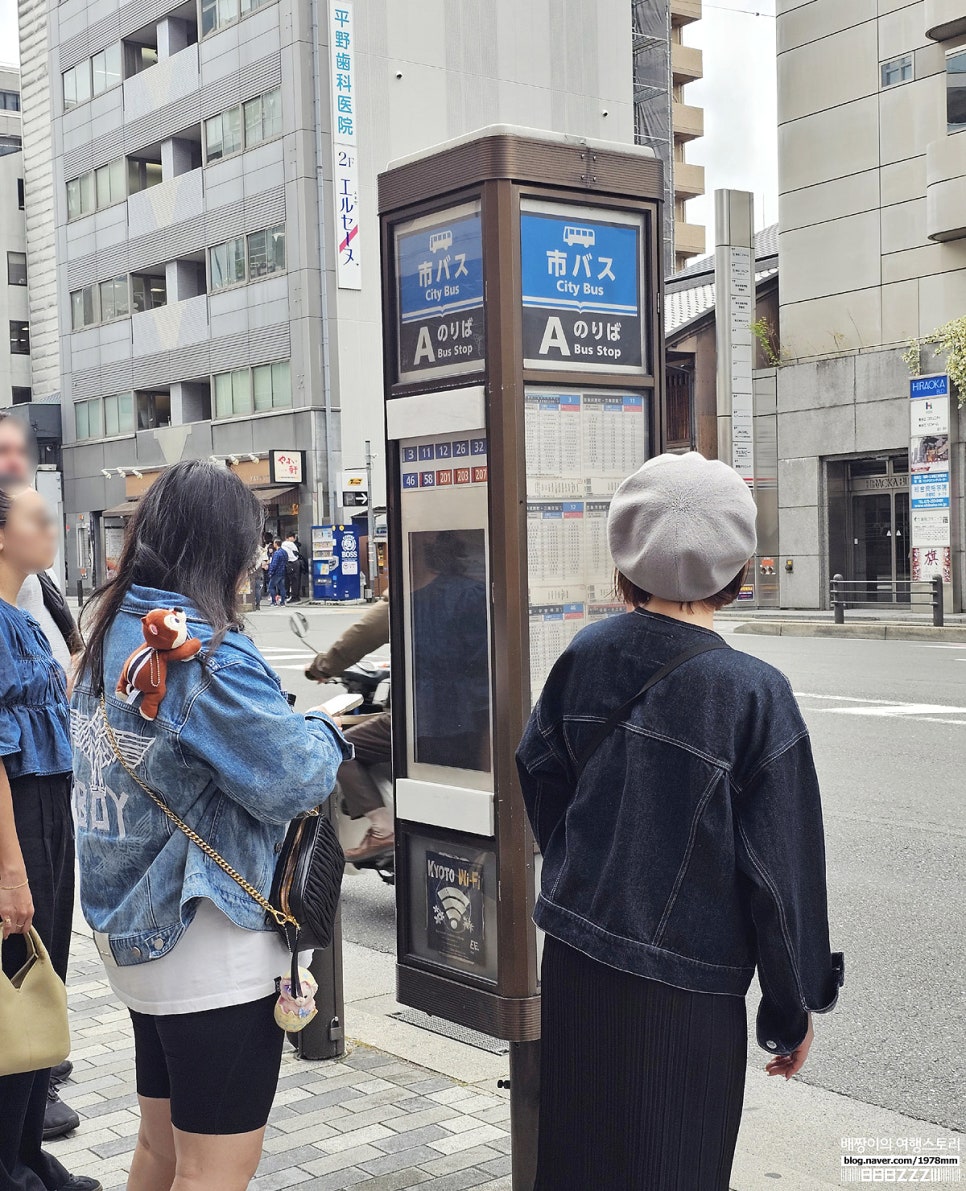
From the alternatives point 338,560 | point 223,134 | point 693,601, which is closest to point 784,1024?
point 693,601

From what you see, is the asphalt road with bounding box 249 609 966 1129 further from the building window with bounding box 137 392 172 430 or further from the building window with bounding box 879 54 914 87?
the building window with bounding box 137 392 172 430

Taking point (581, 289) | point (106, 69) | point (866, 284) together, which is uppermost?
point (106, 69)

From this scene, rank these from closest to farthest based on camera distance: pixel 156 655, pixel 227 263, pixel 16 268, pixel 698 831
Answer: pixel 698 831 → pixel 156 655 → pixel 227 263 → pixel 16 268

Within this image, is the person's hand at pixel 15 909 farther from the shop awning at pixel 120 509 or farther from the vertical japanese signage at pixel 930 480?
the shop awning at pixel 120 509

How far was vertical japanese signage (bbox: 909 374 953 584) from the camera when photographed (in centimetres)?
2348

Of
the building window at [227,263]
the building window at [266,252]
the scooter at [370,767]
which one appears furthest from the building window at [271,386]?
the scooter at [370,767]

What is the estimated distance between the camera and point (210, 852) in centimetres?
245

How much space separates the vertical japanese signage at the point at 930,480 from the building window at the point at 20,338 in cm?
4102

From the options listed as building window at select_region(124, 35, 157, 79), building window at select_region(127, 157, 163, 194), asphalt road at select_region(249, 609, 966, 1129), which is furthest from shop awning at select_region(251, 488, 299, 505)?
asphalt road at select_region(249, 609, 966, 1129)

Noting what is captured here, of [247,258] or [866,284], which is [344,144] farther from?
[866,284]

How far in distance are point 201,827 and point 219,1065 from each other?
0.43 metres

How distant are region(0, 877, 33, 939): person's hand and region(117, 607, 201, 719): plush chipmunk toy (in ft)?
3.21

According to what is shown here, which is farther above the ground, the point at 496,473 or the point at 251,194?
the point at 251,194

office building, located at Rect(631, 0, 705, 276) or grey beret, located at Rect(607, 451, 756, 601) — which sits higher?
office building, located at Rect(631, 0, 705, 276)
